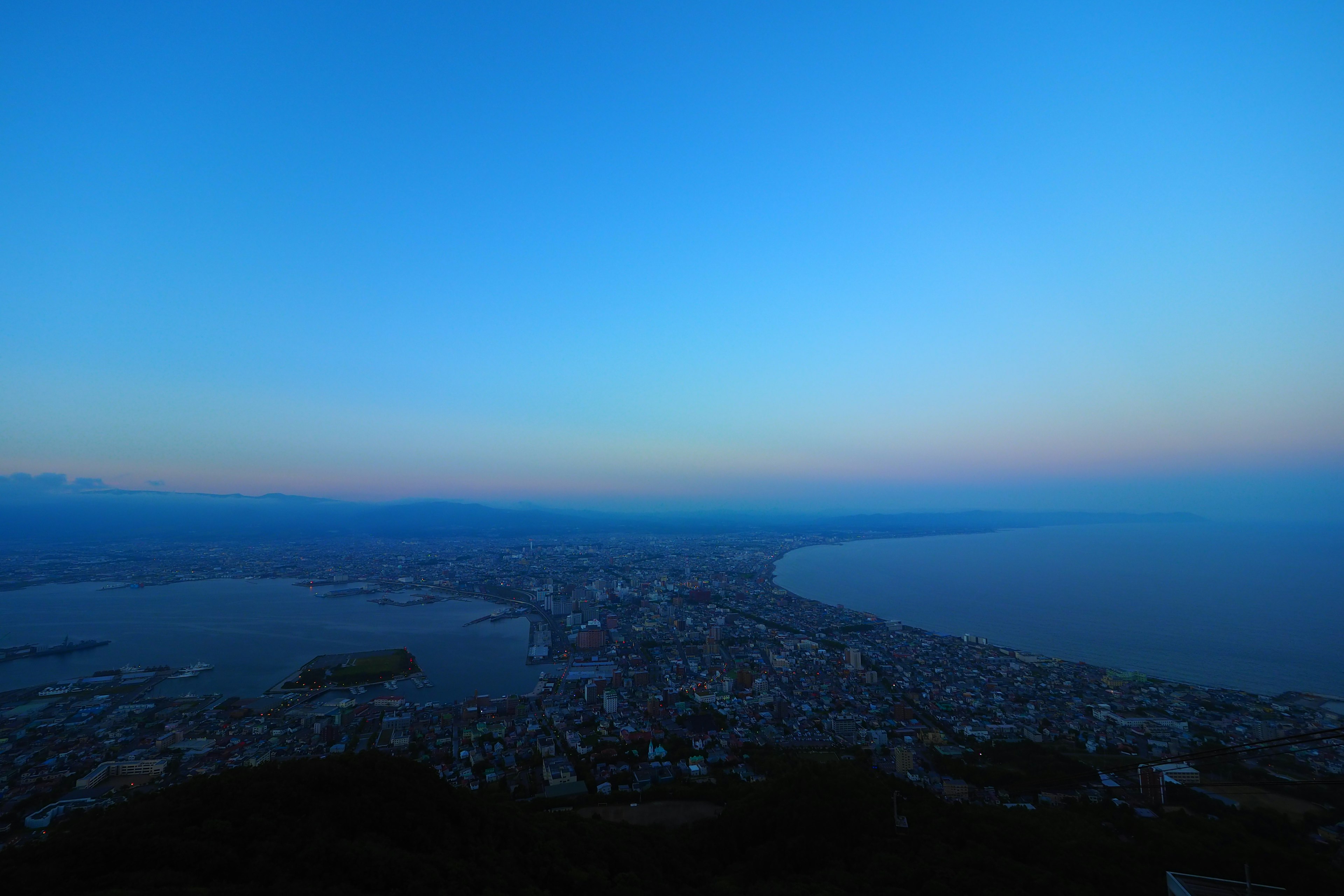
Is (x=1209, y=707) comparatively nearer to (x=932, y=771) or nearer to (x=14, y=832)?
(x=932, y=771)

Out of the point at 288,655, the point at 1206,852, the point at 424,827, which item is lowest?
the point at 288,655

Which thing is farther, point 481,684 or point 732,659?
point 732,659

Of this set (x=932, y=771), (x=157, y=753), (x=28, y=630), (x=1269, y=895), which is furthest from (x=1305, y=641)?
(x=28, y=630)

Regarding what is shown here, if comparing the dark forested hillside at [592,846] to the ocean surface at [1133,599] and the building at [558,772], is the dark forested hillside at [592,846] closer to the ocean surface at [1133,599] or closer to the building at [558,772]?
the building at [558,772]

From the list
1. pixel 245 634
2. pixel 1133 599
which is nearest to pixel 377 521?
pixel 245 634

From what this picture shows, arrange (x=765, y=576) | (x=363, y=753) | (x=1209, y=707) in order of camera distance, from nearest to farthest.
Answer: (x=363, y=753) → (x=1209, y=707) → (x=765, y=576)

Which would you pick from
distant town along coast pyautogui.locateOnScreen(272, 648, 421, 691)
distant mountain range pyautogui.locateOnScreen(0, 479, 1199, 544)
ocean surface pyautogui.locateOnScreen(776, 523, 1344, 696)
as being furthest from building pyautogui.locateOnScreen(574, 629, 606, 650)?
distant mountain range pyautogui.locateOnScreen(0, 479, 1199, 544)

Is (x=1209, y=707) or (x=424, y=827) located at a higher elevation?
(x=424, y=827)
